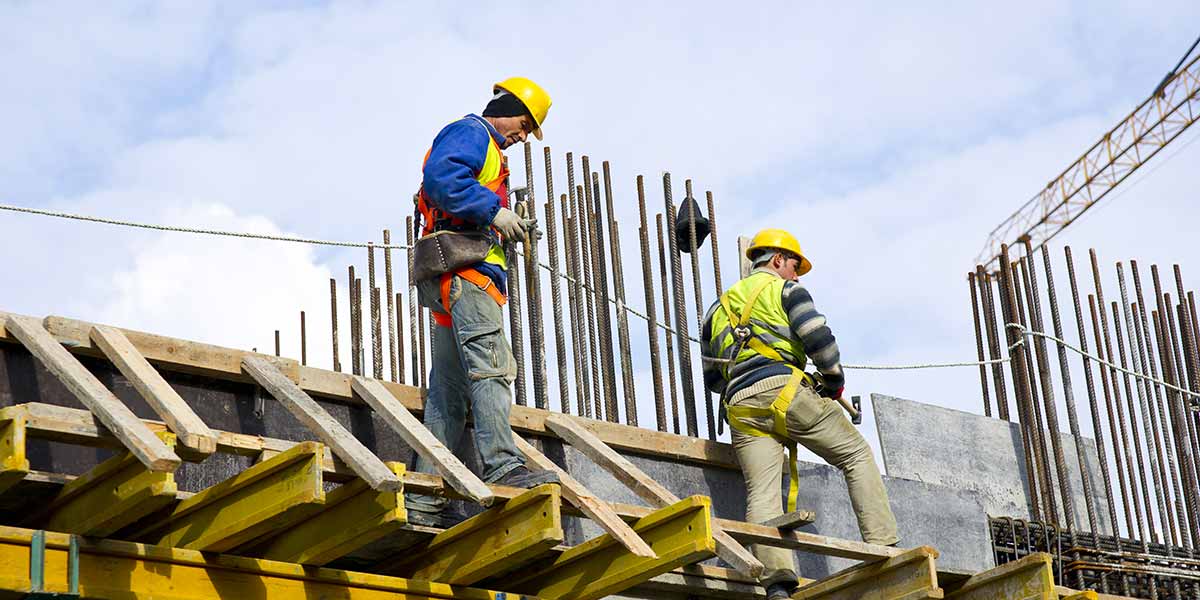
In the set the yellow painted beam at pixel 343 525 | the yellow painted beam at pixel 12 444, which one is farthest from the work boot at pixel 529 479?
the yellow painted beam at pixel 12 444

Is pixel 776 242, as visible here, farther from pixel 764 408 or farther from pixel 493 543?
pixel 493 543

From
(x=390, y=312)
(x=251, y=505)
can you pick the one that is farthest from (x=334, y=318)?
(x=251, y=505)

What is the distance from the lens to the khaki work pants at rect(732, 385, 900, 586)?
8906mm

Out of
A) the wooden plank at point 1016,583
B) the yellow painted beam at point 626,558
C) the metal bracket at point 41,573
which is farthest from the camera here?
the wooden plank at point 1016,583

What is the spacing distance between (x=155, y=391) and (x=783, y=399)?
3581 millimetres

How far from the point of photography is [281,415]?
7.98m

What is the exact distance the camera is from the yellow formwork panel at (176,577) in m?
6.02

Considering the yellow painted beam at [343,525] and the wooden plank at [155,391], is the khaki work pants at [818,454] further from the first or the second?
the wooden plank at [155,391]

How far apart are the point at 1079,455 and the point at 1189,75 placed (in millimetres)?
47557

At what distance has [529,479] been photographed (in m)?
7.42

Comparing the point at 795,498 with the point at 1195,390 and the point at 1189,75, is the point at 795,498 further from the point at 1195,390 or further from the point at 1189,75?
the point at 1189,75

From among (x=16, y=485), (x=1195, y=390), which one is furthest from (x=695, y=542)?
(x=1195, y=390)

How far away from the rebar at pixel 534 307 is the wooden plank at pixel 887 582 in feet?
6.09

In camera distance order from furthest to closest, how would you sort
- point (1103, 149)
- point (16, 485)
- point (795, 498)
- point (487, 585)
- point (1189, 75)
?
point (1103, 149) → point (1189, 75) → point (795, 498) → point (487, 585) → point (16, 485)
